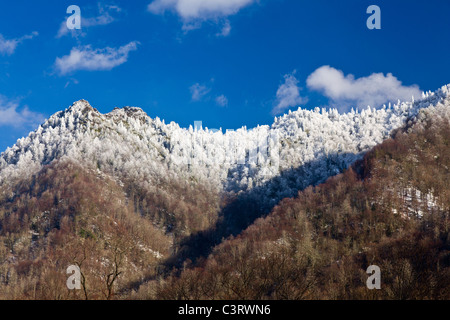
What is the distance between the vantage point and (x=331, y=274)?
13825 centimetres

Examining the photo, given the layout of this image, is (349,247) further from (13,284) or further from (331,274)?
(13,284)

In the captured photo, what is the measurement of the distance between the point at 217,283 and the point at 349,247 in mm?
111463
